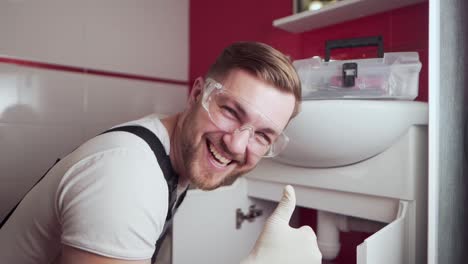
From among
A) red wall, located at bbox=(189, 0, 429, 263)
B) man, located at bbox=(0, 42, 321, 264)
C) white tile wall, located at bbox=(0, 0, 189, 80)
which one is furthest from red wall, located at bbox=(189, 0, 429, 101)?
man, located at bbox=(0, 42, 321, 264)

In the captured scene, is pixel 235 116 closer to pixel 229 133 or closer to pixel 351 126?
pixel 229 133

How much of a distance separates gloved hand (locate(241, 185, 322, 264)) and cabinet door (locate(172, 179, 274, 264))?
446mm

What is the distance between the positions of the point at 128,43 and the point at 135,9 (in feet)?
0.59

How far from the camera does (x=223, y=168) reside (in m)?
0.82

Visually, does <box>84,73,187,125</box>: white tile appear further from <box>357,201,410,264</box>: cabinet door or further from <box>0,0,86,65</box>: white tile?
<box>357,201,410,264</box>: cabinet door

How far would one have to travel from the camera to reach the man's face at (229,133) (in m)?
0.77

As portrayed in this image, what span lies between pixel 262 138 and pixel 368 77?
0.45 m

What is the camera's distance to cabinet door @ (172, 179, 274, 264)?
41.8 inches

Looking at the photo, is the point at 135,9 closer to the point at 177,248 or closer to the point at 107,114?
the point at 107,114

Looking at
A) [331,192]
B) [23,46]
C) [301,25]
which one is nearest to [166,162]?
[331,192]

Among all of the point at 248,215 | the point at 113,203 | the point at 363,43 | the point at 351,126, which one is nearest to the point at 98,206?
the point at 113,203

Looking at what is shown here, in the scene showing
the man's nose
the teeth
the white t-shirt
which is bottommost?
the white t-shirt

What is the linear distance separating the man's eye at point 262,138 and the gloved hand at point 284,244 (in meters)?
0.15

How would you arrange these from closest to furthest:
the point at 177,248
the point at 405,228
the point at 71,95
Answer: the point at 405,228 < the point at 177,248 < the point at 71,95
